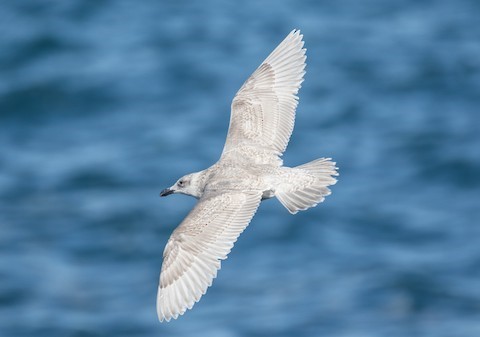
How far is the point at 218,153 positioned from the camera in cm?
1717

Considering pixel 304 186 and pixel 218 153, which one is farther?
pixel 218 153

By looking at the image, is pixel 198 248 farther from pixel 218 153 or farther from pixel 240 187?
pixel 218 153

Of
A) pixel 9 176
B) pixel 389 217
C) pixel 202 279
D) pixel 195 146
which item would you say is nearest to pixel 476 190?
pixel 389 217

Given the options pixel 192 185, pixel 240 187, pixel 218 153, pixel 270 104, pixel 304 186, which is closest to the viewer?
pixel 240 187

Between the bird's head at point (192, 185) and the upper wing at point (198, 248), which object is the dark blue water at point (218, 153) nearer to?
the bird's head at point (192, 185)

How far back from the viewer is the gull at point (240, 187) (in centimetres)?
924

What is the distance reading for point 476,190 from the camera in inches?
683

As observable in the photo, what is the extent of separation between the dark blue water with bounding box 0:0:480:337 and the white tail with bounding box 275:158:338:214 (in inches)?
207

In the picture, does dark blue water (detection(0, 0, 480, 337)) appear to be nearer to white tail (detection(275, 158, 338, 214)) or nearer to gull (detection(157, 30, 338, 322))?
gull (detection(157, 30, 338, 322))

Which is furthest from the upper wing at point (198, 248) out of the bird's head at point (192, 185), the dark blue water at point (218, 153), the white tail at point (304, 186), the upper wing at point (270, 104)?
the dark blue water at point (218, 153)

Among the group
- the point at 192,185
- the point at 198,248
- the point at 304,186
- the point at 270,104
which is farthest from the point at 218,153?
the point at 198,248

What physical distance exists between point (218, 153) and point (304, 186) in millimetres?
7502

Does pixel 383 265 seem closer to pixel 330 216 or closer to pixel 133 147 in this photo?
pixel 330 216

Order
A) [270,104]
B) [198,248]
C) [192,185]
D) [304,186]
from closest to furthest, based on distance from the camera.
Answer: [198,248] → [304,186] → [192,185] → [270,104]
